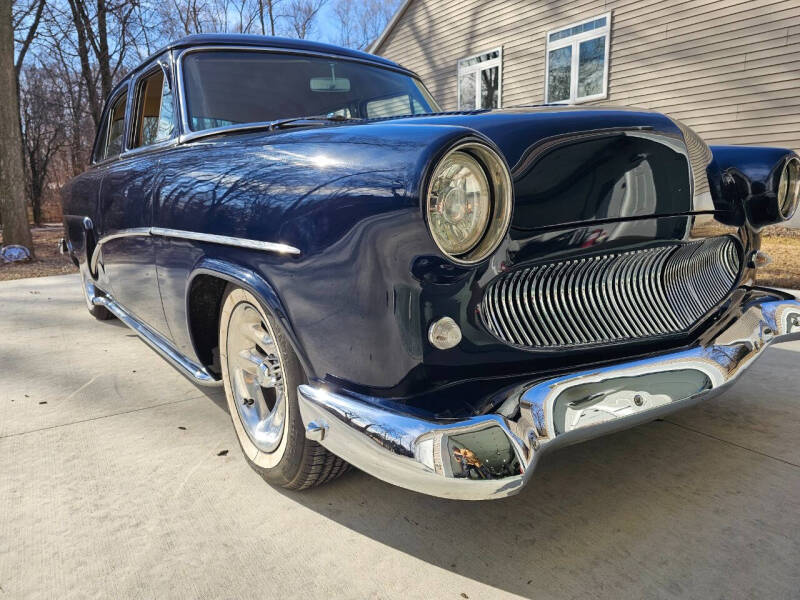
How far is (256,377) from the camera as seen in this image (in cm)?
208

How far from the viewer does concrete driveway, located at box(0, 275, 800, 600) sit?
150cm

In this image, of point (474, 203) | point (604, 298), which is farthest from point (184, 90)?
point (604, 298)

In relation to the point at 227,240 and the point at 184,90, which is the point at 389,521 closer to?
the point at 227,240

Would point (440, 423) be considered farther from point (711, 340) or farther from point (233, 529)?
point (711, 340)

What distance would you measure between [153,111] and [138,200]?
0.61m

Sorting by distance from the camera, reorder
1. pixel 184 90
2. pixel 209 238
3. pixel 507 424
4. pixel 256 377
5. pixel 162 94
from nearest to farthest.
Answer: pixel 507 424 < pixel 209 238 < pixel 256 377 < pixel 184 90 < pixel 162 94

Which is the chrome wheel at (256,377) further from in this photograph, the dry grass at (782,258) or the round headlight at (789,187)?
the dry grass at (782,258)

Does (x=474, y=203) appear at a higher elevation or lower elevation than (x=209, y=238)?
higher

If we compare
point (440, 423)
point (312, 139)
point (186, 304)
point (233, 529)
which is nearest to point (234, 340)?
point (186, 304)

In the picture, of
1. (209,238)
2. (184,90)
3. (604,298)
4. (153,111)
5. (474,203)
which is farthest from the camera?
(153,111)

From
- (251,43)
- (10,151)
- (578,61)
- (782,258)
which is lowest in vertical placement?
(782,258)

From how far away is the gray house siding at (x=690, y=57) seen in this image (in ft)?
24.3

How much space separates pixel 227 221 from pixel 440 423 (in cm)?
94

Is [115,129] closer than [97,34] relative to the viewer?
Yes
